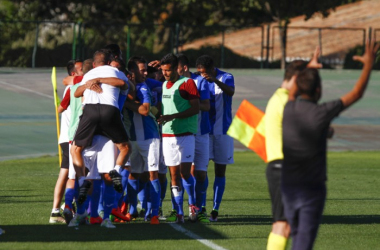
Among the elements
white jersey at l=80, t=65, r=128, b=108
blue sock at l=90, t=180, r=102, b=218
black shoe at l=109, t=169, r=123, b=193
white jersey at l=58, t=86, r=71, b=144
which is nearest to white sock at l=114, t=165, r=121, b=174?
black shoe at l=109, t=169, r=123, b=193

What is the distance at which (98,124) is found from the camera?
10781 mm

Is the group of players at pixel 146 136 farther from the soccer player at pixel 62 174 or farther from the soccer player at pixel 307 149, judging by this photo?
the soccer player at pixel 307 149

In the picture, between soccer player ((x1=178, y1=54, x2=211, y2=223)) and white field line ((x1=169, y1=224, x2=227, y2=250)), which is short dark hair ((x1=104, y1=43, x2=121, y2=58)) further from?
white field line ((x1=169, y1=224, x2=227, y2=250))

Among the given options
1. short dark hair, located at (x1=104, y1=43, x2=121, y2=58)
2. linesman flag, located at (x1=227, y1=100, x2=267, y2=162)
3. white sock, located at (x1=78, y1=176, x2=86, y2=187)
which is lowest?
white sock, located at (x1=78, y1=176, x2=86, y2=187)

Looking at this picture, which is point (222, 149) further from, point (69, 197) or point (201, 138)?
point (69, 197)

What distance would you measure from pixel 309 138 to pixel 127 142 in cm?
410

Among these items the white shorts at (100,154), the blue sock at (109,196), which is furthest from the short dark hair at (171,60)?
the blue sock at (109,196)

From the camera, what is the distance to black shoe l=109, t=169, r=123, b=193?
10.6 m

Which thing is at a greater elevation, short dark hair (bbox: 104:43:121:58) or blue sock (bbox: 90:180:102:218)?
short dark hair (bbox: 104:43:121:58)

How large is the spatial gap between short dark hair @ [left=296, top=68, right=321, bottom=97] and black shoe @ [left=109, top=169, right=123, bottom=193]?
12.7ft

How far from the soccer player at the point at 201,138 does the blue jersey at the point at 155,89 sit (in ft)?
1.44

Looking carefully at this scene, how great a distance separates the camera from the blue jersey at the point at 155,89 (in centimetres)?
1213

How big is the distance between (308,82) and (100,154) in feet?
14.0

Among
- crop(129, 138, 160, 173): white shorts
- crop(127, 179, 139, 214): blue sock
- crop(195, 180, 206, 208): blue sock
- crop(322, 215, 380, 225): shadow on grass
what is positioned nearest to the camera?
crop(129, 138, 160, 173): white shorts
